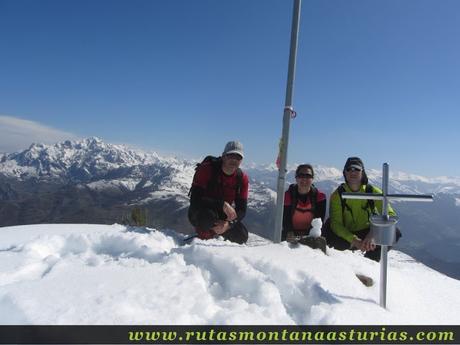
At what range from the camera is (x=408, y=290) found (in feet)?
17.6

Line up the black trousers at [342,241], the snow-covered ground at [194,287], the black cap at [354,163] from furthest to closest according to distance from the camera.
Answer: the black cap at [354,163], the black trousers at [342,241], the snow-covered ground at [194,287]

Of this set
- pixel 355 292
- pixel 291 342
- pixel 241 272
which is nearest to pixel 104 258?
pixel 241 272

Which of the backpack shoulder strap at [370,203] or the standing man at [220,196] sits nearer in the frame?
the standing man at [220,196]

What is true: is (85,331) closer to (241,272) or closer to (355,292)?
(241,272)

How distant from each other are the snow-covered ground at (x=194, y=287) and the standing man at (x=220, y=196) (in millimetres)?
1800

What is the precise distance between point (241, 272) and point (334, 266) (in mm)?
1554

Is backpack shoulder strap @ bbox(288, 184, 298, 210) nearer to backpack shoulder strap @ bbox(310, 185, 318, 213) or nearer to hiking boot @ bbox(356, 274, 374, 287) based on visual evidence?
backpack shoulder strap @ bbox(310, 185, 318, 213)

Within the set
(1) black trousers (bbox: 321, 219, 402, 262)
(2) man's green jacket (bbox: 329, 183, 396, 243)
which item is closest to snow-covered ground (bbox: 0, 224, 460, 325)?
(1) black trousers (bbox: 321, 219, 402, 262)

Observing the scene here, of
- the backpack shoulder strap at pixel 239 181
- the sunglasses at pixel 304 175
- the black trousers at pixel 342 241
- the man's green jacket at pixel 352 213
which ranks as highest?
the sunglasses at pixel 304 175

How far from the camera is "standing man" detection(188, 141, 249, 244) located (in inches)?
303

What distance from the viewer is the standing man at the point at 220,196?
769 cm

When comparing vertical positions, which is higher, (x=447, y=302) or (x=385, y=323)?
(x=385, y=323)

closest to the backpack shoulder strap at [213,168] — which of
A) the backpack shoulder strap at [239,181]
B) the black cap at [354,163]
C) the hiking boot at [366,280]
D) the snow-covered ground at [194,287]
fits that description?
the backpack shoulder strap at [239,181]

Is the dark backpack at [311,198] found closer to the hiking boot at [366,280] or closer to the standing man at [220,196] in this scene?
the standing man at [220,196]
